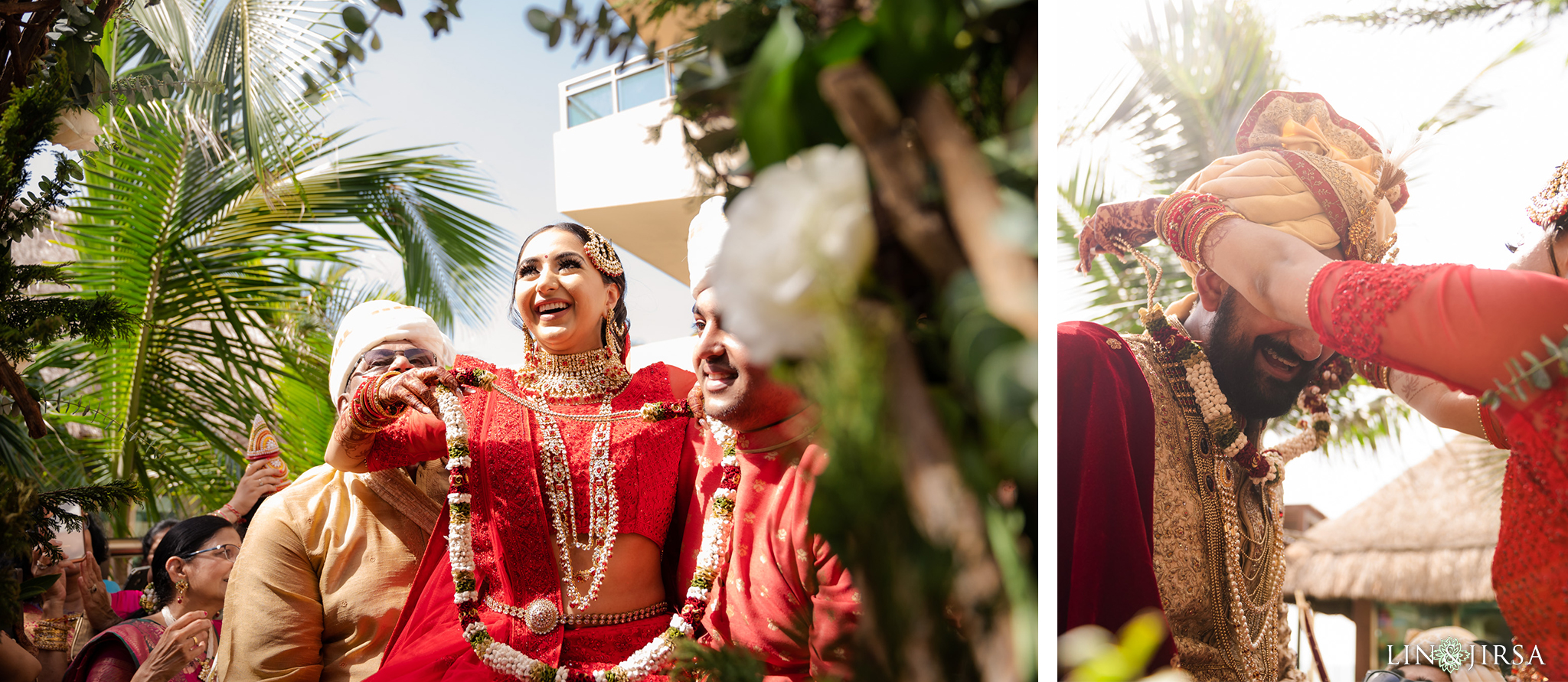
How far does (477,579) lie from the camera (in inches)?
58.4

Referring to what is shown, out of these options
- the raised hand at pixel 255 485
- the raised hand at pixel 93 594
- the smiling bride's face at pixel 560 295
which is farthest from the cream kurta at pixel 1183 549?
the raised hand at pixel 93 594

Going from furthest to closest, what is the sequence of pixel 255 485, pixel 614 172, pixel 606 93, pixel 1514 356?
pixel 614 172
pixel 606 93
pixel 255 485
pixel 1514 356

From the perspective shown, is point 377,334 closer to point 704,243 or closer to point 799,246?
point 704,243

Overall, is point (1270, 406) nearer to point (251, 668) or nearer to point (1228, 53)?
point (1228, 53)

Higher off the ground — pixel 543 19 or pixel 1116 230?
pixel 543 19

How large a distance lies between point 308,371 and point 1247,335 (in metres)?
4.07

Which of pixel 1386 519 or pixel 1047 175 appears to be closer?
pixel 1047 175

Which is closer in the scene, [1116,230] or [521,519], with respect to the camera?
[1116,230]

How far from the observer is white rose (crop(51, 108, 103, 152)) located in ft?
4.99

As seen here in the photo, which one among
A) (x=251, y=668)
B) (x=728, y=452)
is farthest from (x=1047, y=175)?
(x=251, y=668)

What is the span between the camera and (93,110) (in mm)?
1623

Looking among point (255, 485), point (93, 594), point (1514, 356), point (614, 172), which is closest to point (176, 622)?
point (255, 485)

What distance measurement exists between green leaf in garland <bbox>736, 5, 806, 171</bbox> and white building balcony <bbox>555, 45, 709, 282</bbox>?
5080 mm

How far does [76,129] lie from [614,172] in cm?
509
